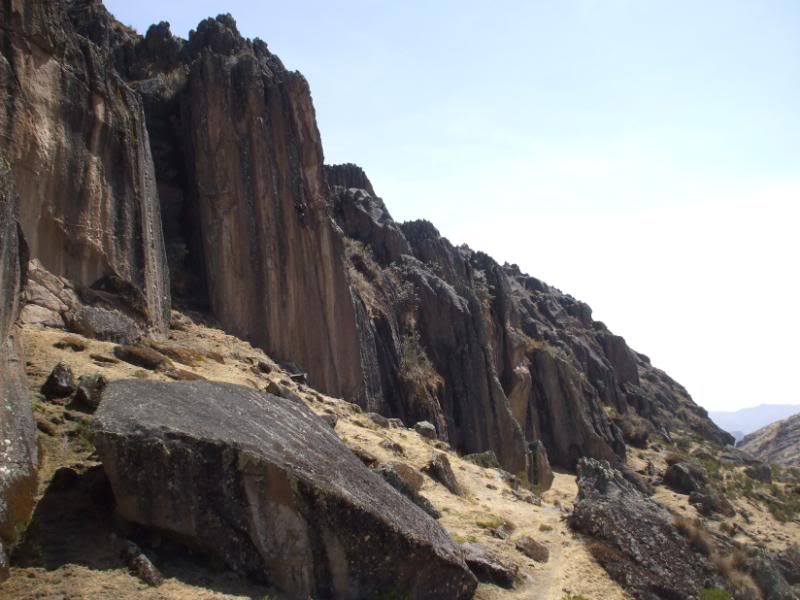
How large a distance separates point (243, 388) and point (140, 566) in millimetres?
4328

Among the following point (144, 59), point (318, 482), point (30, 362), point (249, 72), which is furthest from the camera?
point (144, 59)

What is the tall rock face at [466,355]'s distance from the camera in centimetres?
3628

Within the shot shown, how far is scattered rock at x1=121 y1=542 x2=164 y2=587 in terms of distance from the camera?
7.85m

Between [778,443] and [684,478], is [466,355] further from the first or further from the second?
[778,443]

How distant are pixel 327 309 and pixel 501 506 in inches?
508

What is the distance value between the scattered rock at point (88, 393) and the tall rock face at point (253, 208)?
13800 millimetres

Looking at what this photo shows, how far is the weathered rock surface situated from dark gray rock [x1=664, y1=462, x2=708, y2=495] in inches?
1016

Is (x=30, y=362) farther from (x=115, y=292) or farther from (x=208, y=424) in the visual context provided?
(x=115, y=292)

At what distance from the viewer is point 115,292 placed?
18.6 m

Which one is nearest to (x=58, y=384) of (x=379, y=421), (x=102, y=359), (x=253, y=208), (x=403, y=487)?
(x=102, y=359)

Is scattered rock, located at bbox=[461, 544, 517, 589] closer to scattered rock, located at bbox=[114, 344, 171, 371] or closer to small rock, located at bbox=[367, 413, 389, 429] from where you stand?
scattered rock, located at bbox=[114, 344, 171, 371]

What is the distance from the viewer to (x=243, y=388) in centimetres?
1198

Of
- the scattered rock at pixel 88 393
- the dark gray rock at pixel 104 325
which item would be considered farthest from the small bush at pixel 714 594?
the dark gray rock at pixel 104 325

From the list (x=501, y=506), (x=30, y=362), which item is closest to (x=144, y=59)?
(x=30, y=362)
